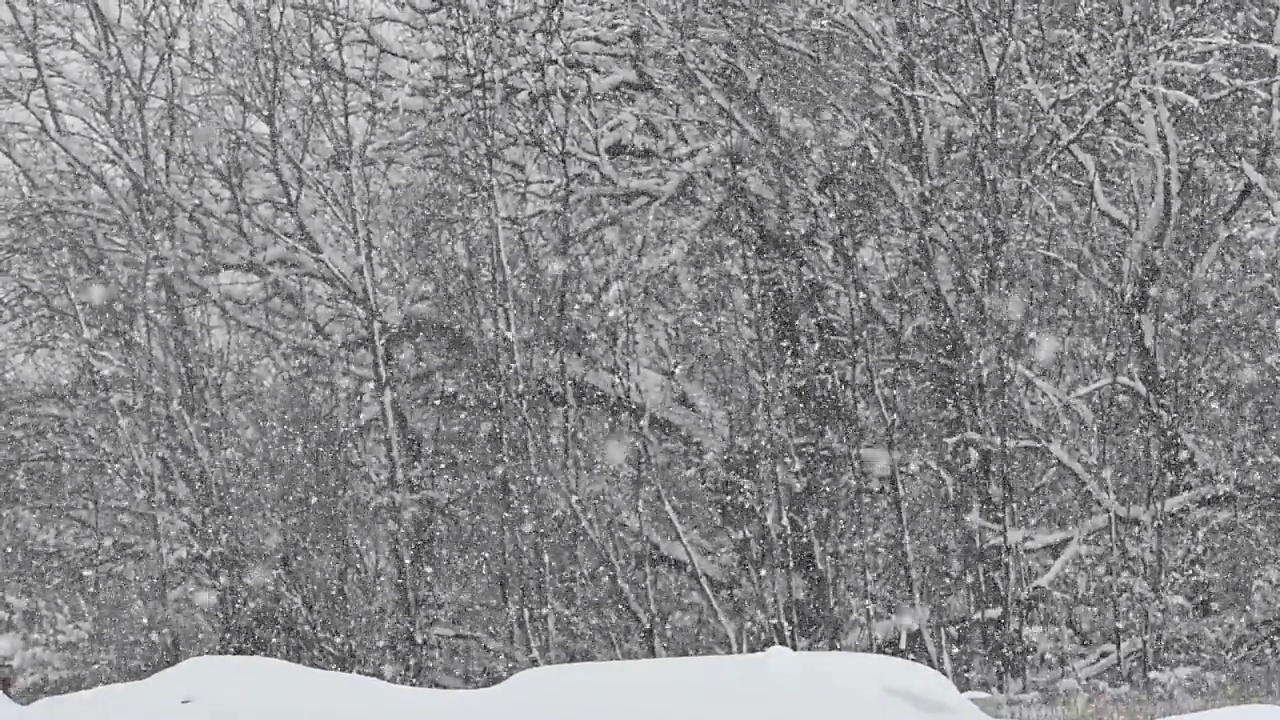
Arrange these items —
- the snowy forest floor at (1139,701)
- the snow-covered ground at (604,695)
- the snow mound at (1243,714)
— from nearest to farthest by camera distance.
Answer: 1. the snow mound at (1243,714)
2. the snow-covered ground at (604,695)
3. the snowy forest floor at (1139,701)

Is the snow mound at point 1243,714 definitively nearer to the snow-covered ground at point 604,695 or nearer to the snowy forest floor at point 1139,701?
the snow-covered ground at point 604,695

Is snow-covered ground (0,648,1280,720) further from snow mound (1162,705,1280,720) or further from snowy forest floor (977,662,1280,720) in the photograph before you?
snowy forest floor (977,662,1280,720)

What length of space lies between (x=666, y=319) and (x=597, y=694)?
778cm

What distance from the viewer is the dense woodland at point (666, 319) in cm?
1148

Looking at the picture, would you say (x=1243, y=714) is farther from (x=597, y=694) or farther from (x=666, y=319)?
(x=666, y=319)

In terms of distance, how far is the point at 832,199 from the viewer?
1197cm

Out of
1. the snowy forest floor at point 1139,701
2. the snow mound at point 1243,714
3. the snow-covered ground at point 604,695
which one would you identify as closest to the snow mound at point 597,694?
the snow-covered ground at point 604,695

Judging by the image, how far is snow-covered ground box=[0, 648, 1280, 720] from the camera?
4949 mm

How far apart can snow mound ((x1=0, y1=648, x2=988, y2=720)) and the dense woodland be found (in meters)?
5.57

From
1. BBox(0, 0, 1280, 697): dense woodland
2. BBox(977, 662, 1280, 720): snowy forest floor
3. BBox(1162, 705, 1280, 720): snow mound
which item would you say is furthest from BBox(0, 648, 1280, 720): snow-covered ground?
BBox(0, 0, 1280, 697): dense woodland

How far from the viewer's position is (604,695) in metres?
5.22

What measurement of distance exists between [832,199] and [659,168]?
1.92 meters

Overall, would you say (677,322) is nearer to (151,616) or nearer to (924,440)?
(924,440)

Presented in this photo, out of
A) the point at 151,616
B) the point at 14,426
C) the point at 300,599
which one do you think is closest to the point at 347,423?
the point at 300,599
